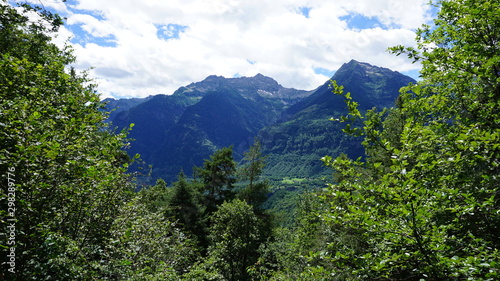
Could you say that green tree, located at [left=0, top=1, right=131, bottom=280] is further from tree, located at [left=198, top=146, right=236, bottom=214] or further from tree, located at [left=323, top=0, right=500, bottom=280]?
tree, located at [left=198, top=146, right=236, bottom=214]

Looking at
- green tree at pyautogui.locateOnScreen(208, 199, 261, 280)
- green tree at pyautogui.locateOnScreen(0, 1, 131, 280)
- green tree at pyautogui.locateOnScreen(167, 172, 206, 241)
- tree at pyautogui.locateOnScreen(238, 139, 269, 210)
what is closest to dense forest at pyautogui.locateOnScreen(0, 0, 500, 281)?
green tree at pyautogui.locateOnScreen(0, 1, 131, 280)

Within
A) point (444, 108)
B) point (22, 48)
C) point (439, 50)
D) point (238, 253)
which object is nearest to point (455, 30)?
point (439, 50)

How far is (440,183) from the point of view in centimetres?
610

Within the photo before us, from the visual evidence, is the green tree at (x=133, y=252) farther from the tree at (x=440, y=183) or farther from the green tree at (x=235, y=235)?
the green tree at (x=235, y=235)

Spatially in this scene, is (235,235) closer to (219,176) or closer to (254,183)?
(219,176)

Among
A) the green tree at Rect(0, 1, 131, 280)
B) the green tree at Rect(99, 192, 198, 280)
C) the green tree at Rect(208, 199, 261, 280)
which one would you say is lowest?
the green tree at Rect(208, 199, 261, 280)

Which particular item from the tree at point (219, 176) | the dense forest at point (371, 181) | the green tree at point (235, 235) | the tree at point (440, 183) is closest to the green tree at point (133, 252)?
the dense forest at point (371, 181)

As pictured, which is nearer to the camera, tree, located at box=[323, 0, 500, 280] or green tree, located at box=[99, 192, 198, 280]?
tree, located at box=[323, 0, 500, 280]

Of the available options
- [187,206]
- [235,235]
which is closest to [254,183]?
[187,206]

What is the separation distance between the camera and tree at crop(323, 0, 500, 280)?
187 inches

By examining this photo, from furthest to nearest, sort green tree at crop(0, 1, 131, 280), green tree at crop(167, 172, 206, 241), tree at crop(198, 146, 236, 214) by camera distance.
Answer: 1. tree at crop(198, 146, 236, 214)
2. green tree at crop(167, 172, 206, 241)
3. green tree at crop(0, 1, 131, 280)

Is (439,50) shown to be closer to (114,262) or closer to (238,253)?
(114,262)

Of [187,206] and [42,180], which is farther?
[187,206]

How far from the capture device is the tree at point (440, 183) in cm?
475
